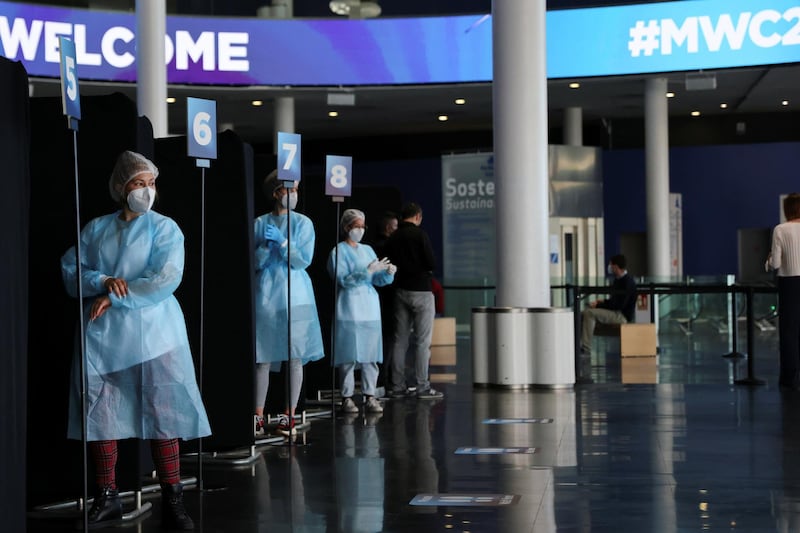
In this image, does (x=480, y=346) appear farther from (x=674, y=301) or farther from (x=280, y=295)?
(x=674, y=301)

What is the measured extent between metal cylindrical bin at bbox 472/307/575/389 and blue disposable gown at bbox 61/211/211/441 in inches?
231

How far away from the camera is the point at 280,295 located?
7785 millimetres

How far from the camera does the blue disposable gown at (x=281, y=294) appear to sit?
7695mm

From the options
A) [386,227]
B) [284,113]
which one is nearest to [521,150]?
[386,227]

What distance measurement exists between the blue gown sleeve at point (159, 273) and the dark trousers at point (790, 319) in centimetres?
663

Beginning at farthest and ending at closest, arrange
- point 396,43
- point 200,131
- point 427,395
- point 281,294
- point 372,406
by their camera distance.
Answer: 1. point 396,43
2. point 427,395
3. point 372,406
4. point 281,294
5. point 200,131

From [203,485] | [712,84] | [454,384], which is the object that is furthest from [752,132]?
[203,485]

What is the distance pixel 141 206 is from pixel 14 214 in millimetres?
824

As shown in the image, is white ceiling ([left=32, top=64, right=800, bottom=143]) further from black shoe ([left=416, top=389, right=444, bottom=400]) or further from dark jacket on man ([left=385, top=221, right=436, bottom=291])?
black shoe ([left=416, top=389, right=444, bottom=400])

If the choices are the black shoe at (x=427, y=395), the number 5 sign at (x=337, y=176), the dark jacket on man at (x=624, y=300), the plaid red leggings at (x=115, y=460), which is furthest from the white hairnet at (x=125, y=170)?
the dark jacket on man at (x=624, y=300)

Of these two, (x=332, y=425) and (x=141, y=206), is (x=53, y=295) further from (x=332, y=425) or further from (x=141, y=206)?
(x=332, y=425)

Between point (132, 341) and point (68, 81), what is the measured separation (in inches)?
41.6

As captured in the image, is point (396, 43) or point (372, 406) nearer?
point (372, 406)

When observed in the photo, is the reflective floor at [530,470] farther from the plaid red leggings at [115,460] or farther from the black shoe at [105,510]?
the plaid red leggings at [115,460]
